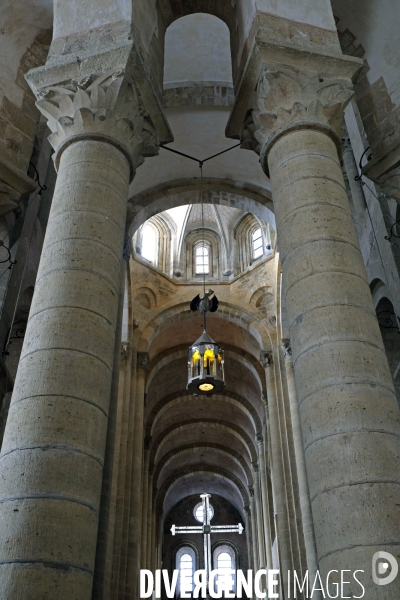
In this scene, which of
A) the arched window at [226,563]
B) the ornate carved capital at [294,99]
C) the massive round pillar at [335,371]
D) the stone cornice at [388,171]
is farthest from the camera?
the arched window at [226,563]

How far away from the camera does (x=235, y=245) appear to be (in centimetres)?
2042

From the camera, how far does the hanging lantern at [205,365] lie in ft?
41.2

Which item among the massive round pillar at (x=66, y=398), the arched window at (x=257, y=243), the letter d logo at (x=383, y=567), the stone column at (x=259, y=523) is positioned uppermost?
the arched window at (x=257, y=243)

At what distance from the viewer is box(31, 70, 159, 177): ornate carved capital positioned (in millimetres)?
6488

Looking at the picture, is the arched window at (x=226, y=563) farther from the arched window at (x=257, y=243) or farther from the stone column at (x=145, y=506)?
the arched window at (x=257, y=243)

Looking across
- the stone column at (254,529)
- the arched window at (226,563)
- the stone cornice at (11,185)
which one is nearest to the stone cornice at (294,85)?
the stone cornice at (11,185)

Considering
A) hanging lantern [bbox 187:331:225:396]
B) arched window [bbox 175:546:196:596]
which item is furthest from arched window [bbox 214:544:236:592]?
hanging lantern [bbox 187:331:225:396]

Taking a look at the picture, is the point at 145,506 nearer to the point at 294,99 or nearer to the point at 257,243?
the point at 257,243

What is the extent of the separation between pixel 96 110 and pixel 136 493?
10401 millimetres

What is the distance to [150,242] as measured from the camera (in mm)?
20297

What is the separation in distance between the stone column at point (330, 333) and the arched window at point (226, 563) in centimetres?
3089

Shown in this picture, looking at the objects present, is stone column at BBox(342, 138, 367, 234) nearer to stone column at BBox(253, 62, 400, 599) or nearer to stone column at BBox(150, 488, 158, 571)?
stone column at BBox(253, 62, 400, 599)

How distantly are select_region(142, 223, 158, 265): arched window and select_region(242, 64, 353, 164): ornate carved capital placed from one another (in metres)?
13.1

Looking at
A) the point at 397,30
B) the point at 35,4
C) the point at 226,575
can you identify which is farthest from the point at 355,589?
the point at 226,575
